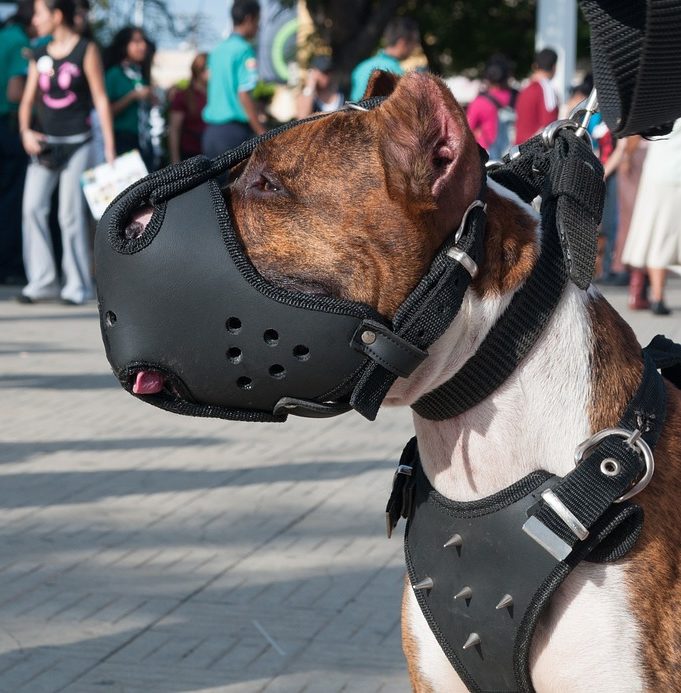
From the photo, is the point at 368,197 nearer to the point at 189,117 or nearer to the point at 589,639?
the point at 589,639

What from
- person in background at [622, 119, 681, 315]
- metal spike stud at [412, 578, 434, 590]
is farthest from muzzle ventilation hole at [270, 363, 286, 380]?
person in background at [622, 119, 681, 315]

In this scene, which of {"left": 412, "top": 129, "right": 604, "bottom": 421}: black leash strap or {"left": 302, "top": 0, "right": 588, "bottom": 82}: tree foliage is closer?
{"left": 412, "top": 129, "right": 604, "bottom": 421}: black leash strap

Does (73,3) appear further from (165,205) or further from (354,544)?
(165,205)

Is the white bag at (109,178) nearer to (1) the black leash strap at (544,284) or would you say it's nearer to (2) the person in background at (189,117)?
(2) the person in background at (189,117)

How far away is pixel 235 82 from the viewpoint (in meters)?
10.5

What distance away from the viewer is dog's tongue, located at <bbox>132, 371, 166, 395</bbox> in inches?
89.0

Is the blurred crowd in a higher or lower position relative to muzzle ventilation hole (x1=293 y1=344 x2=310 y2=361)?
lower

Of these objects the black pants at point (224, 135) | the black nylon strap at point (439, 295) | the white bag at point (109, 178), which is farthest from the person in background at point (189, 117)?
the black nylon strap at point (439, 295)

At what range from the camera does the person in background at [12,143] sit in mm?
11266

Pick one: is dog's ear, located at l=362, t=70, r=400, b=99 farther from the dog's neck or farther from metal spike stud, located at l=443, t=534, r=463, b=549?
metal spike stud, located at l=443, t=534, r=463, b=549

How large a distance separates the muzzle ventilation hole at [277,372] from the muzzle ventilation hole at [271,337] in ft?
0.13

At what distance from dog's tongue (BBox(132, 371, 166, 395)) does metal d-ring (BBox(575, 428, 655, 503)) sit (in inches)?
29.0

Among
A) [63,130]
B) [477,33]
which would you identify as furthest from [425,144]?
[477,33]

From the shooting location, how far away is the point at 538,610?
2.16 meters
